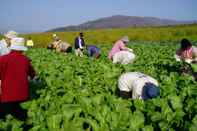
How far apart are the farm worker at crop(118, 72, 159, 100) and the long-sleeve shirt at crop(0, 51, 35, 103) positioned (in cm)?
165

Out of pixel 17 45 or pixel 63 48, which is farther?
pixel 63 48

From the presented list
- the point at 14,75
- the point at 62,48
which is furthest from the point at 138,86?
the point at 62,48

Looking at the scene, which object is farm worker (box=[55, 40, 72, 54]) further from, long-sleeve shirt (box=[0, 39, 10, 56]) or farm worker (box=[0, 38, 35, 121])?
farm worker (box=[0, 38, 35, 121])

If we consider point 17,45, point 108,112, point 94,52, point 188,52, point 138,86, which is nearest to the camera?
point 108,112

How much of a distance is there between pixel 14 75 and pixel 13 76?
0.06ft

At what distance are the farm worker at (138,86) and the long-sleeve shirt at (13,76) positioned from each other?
1.65m

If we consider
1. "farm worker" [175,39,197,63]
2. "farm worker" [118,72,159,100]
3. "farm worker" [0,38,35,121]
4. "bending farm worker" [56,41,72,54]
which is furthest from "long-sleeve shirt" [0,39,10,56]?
"bending farm worker" [56,41,72,54]

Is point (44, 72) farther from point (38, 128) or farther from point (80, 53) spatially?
point (80, 53)

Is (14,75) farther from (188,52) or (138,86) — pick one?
(188,52)

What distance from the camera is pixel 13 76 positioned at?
6.03 m

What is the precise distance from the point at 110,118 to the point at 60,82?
11.8 ft

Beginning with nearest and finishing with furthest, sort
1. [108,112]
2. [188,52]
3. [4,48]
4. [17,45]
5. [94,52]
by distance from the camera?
[108,112] → [17,45] → [4,48] → [188,52] → [94,52]

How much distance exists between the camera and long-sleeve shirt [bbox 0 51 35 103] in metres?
5.96

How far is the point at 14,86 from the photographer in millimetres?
6039
